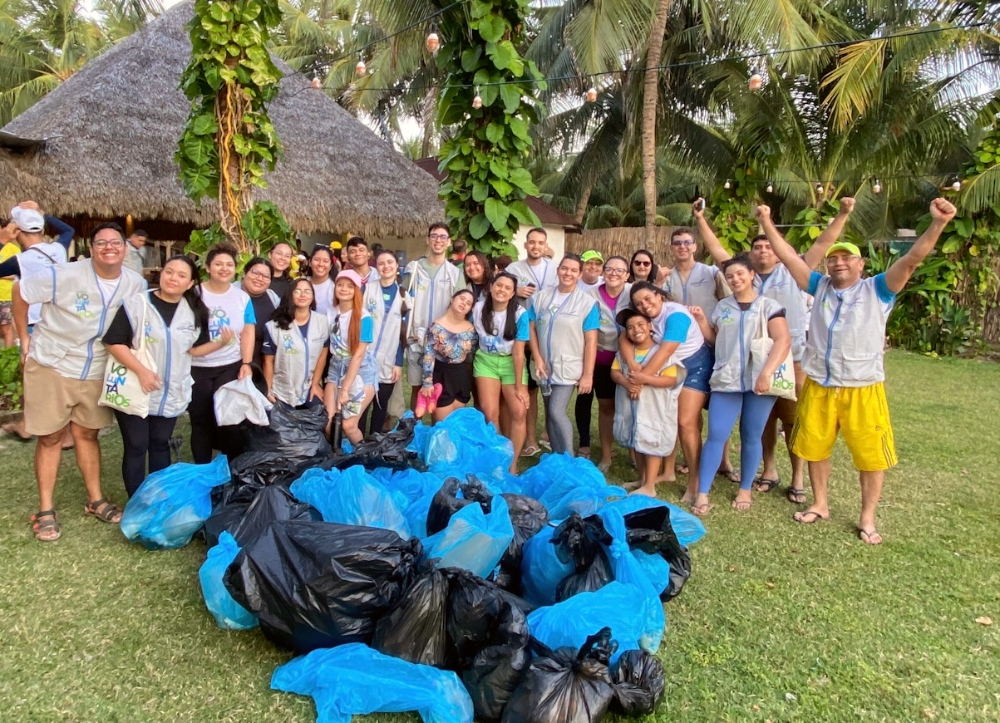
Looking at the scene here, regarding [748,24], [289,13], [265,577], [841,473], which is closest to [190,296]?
[265,577]

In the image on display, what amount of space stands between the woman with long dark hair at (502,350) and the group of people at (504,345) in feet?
0.04

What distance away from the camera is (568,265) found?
4.71m

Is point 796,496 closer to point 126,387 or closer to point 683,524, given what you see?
point 683,524

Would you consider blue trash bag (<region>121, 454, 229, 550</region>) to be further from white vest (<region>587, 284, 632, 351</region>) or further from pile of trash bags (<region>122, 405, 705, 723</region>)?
white vest (<region>587, 284, 632, 351</region>)

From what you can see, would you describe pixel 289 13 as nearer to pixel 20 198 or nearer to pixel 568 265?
pixel 20 198

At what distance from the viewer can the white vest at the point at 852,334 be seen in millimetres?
3902

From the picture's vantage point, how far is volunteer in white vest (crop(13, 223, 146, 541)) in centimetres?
353

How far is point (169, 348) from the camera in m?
3.77

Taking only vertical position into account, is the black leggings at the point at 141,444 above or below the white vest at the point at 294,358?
below

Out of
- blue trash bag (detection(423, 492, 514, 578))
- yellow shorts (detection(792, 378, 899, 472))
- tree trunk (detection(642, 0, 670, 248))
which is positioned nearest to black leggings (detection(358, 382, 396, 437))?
blue trash bag (detection(423, 492, 514, 578))

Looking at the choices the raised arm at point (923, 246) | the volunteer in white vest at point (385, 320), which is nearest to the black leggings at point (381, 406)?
the volunteer in white vest at point (385, 320)

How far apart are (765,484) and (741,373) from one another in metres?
1.14

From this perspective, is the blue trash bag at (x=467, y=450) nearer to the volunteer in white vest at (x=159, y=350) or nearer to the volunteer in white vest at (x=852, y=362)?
the volunteer in white vest at (x=159, y=350)

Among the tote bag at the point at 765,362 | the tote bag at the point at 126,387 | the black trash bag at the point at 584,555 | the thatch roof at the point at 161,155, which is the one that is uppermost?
the thatch roof at the point at 161,155
